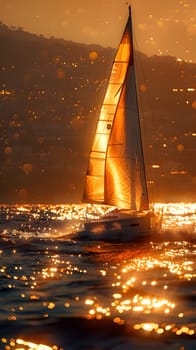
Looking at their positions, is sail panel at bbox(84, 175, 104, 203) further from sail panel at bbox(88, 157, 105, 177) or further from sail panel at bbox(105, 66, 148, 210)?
sail panel at bbox(105, 66, 148, 210)

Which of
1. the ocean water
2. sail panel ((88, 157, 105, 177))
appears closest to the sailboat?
sail panel ((88, 157, 105, 177))

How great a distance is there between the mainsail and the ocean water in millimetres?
3831

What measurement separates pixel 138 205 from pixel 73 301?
2833 centimetres

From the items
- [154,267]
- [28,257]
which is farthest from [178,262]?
[28,257]

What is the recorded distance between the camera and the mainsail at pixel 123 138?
204ft

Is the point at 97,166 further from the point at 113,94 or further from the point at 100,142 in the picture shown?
the point at 113,94

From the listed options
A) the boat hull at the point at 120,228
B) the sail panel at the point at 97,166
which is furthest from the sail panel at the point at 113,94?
the boat hull at the point at 120,228

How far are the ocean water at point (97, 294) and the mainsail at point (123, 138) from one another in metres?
3.83

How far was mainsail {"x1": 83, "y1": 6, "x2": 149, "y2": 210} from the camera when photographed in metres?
62.1

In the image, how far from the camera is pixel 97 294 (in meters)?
36.5

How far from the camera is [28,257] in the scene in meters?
52.1

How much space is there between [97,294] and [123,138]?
1064 inches

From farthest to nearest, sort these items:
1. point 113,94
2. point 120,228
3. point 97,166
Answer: point 97,166, point 113,94, point 120,228

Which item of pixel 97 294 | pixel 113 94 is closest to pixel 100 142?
pixel 113 94
